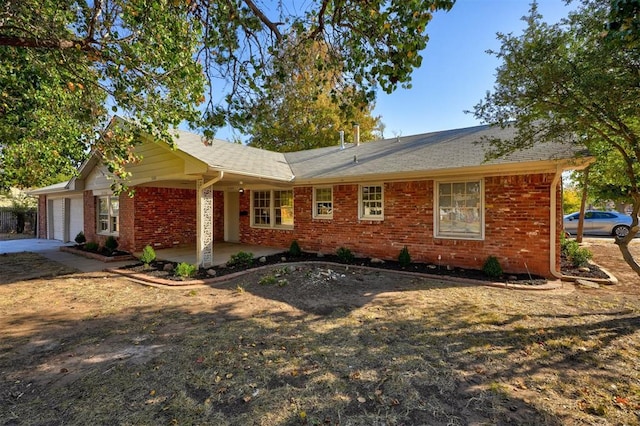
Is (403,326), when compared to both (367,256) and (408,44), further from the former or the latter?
(367,256)

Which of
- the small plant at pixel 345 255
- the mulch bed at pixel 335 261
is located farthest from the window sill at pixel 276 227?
the small plant at pixel 345 255

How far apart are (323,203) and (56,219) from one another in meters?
15.9

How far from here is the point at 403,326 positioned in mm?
4730

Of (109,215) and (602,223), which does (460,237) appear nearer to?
(109,215)

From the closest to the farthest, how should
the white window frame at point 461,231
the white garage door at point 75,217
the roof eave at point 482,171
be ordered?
the roof eave at point 482,171 → the white window frame at point 461,231 → the white garage door at point 75,217

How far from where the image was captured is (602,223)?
17.8m

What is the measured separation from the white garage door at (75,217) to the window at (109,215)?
3167 millimetres

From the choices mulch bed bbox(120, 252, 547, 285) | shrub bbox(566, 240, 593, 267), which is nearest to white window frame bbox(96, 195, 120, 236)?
mulch bed bbox(120, 252, 547, 285)

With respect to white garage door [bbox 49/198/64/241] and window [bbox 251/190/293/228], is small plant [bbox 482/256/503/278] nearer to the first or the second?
window [bbox 251/190/293/228]

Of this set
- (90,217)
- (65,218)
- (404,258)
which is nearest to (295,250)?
(404,258)

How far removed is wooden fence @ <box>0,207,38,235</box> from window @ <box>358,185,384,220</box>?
Answer: 21.6 metres

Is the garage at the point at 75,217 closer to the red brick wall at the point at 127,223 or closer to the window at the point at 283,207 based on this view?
the red brick wall at the point at 127,223

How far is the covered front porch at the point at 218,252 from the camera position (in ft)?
31.5

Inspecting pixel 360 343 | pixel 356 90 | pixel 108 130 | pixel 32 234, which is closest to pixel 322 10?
pixel 356 90
